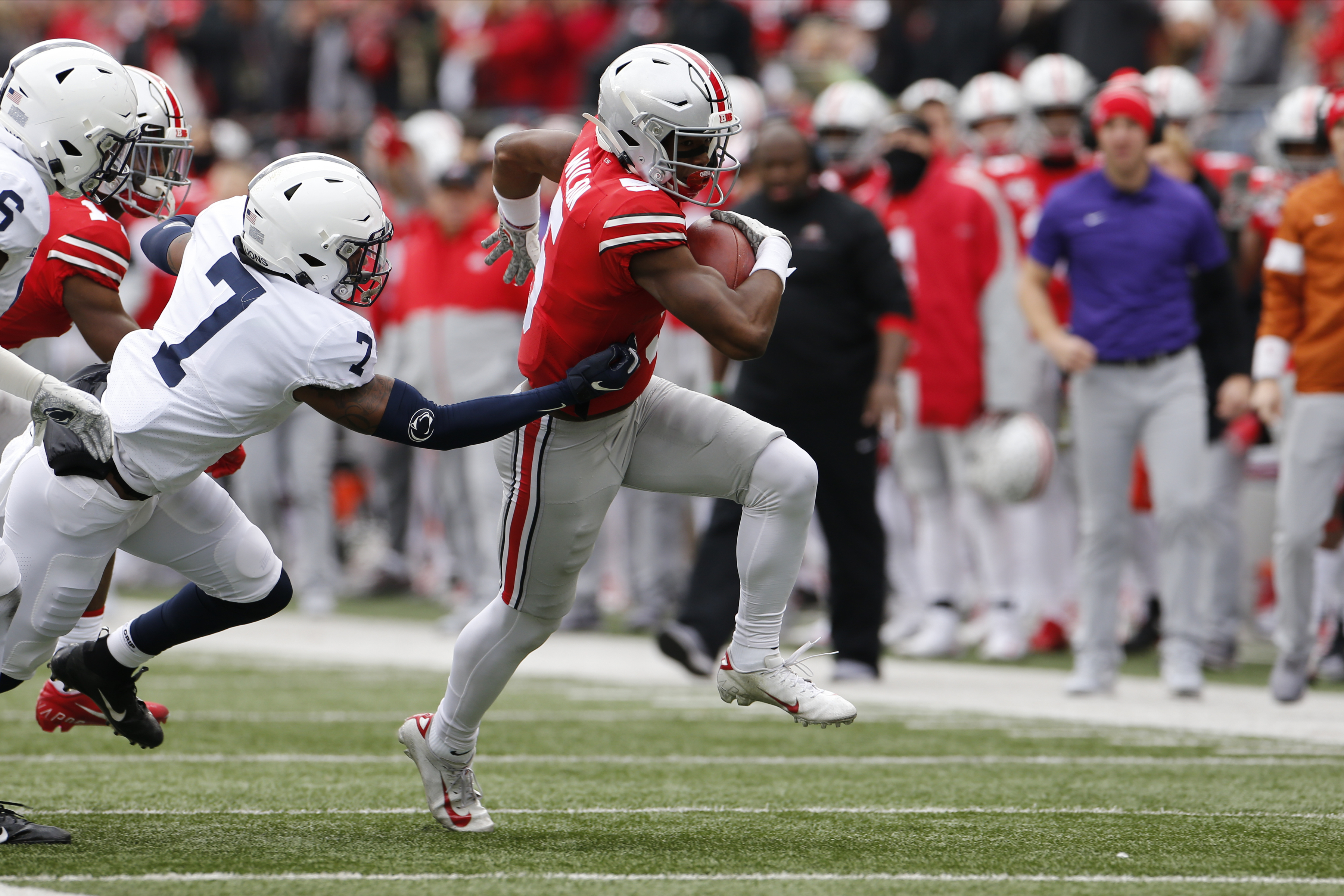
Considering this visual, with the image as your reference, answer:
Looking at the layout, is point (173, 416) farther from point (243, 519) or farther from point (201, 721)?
point (201, 721)

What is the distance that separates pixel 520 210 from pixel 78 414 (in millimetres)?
1326

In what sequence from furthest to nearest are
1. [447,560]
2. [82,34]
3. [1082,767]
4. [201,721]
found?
[82,34], [447,560], [201,721], [1082,767]

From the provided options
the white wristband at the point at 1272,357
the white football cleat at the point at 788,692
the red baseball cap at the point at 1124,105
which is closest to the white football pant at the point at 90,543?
the white football cleat at the point at 788,692

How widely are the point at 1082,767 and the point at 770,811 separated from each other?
123 cm

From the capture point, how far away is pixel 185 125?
4.59 meters

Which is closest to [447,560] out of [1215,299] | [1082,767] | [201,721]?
[201,721]

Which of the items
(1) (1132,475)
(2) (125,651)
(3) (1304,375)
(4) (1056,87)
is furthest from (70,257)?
(4) (1056,87)

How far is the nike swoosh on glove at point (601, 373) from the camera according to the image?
13.1 ft

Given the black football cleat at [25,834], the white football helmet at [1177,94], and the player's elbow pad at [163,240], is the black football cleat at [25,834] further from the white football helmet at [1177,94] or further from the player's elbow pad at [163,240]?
the white football helmet at [1177,94]

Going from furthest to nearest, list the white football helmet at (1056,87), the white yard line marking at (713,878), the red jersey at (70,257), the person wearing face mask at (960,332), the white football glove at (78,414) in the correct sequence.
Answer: the white football helmet at (1056,87), the person wearing face mask at (960,332), the red jersey at (70,257), the white football glove at (78,414), the white yard line marking at (713,878)

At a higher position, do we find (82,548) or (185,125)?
(185,125)

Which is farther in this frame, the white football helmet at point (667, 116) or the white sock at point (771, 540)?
the white sock at point (771, 540)

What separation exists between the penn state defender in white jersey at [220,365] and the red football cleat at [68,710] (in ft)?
2.67

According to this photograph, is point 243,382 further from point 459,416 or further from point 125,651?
point 125,651
